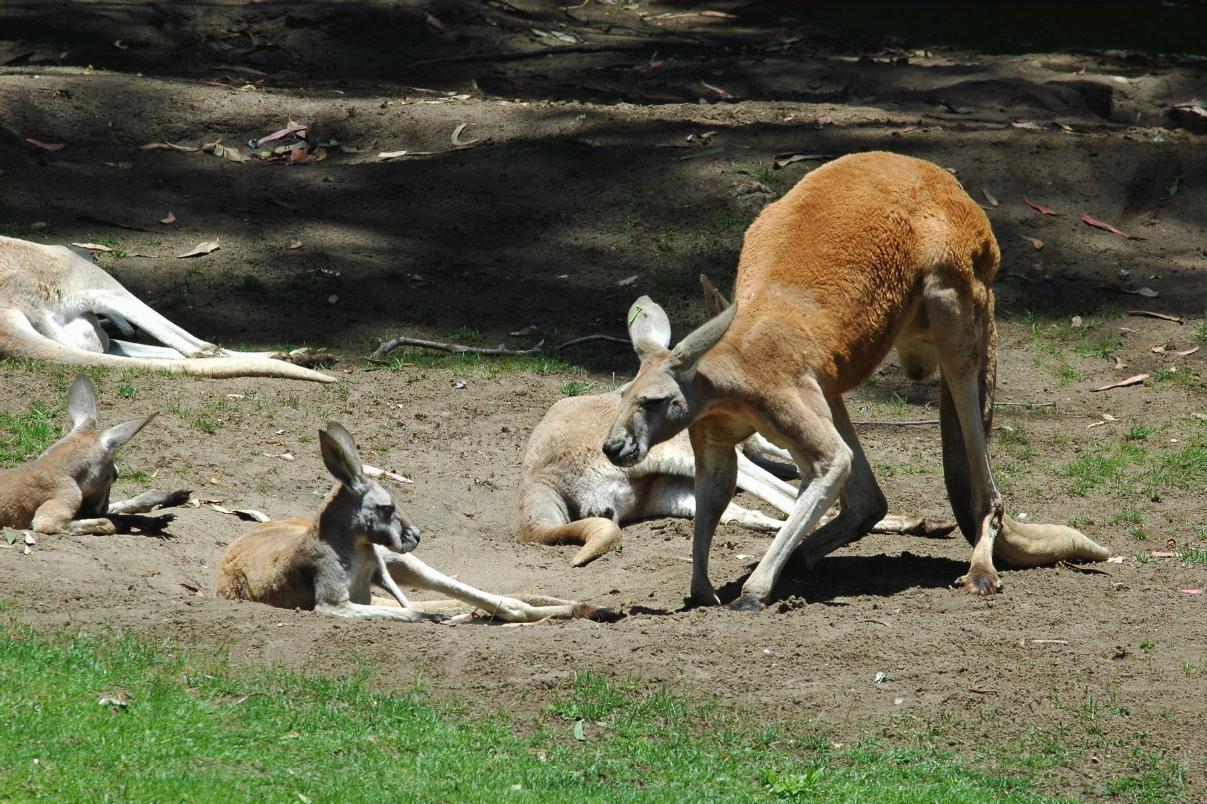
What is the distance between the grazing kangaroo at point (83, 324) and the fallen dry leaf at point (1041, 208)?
20.8ft

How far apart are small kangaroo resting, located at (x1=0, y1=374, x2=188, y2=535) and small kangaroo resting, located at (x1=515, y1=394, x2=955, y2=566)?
199cm

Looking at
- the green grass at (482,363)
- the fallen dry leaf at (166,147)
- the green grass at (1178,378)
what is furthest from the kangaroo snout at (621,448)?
the fallen dry leaf at (166,147)

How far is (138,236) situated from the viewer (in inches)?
493

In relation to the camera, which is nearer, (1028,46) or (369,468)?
(369,468)

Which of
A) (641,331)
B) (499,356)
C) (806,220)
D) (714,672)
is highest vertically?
(806,220)

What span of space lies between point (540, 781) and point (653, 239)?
8444mm

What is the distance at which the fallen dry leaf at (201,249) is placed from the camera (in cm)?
1218

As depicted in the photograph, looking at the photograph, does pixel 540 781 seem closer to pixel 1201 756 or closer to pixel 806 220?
pixel 1201 756

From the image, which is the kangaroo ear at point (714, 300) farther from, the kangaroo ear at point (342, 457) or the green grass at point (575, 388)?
the green grass at point (575, 388)

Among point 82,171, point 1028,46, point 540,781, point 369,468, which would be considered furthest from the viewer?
point 1028,46

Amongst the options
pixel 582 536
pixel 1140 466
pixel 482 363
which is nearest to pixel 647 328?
pixel 582 536

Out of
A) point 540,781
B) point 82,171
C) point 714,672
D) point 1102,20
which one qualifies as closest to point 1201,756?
point 714,672

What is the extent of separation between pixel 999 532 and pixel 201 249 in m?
7.72

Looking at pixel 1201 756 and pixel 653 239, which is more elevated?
pixel 1201 756
